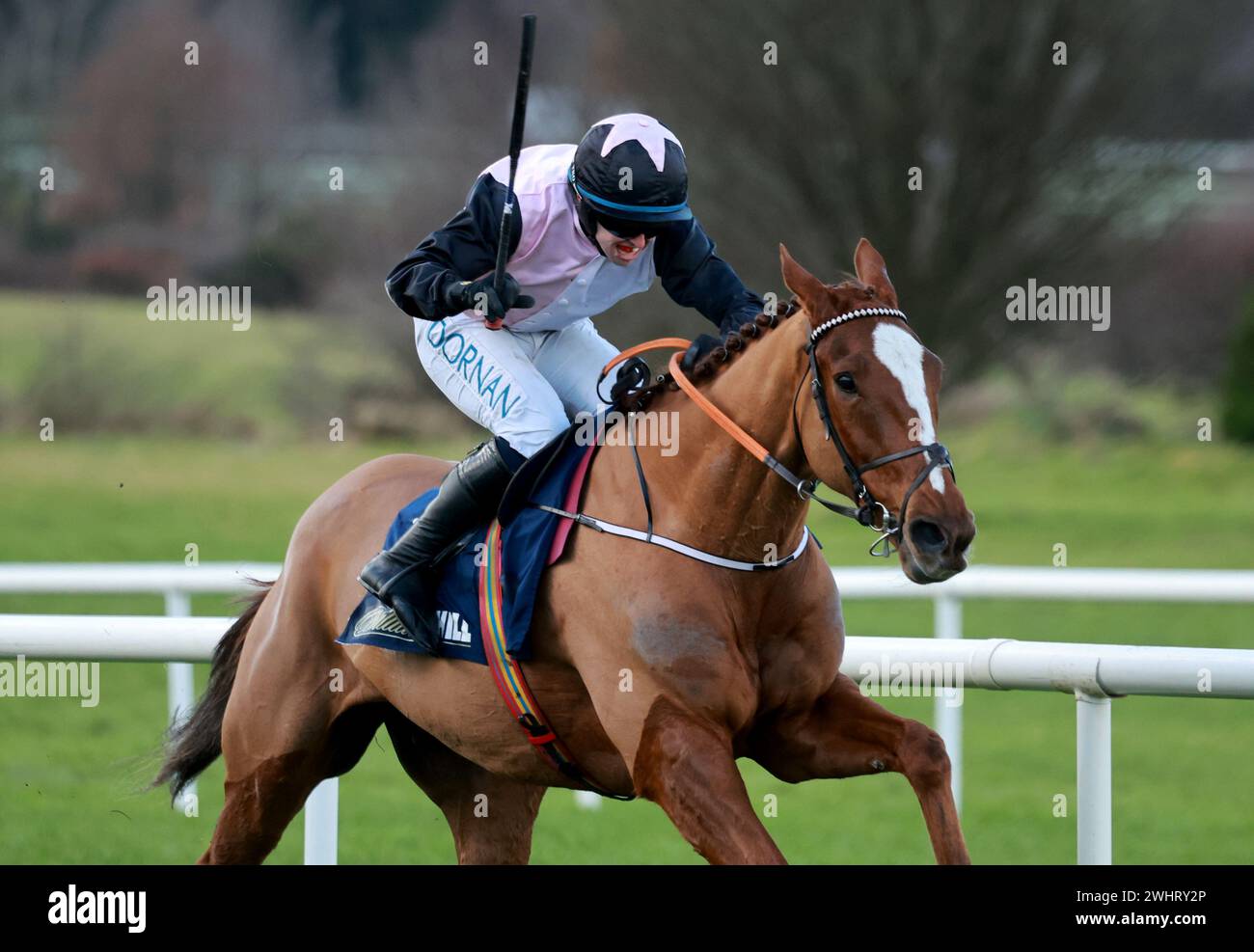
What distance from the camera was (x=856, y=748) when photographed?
3.68m

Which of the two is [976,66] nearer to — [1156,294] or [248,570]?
[1156,294]

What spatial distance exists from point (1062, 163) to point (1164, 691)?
14.6m

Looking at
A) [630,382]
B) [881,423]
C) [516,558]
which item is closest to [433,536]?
[516,558]

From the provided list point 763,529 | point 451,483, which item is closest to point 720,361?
point 763,529

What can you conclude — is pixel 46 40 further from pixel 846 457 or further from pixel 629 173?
pixel 846 457

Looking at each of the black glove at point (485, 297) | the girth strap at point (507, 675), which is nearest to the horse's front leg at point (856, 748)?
the girth strap at point (507, 675)

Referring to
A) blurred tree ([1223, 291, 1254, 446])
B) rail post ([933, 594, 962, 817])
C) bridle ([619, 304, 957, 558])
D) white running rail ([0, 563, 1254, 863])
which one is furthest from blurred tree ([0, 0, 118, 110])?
bridle ([619, 304, 957, 558])

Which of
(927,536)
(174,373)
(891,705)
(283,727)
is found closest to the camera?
(927,536)

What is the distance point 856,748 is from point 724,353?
900 millimetres

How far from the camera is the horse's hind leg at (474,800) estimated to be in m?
4.61

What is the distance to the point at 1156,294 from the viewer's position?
25.8 metres

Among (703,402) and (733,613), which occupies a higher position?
(703,402)

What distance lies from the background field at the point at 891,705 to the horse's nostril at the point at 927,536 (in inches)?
80.8

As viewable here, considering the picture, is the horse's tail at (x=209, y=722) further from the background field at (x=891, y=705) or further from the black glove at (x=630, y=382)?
the black glove at (x=630, y=382)
